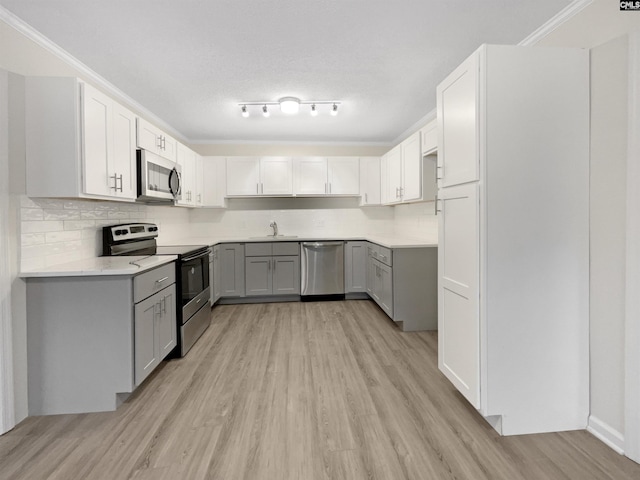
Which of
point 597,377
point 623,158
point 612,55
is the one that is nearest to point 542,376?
point 597,377

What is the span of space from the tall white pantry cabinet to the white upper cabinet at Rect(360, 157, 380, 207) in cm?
324

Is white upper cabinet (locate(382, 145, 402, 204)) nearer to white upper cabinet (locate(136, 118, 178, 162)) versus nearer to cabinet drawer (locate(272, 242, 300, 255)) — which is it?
cabinet drawer (locate(272, 242, 300, 255))

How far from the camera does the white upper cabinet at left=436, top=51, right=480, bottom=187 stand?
1.77 meters

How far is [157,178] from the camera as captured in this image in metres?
3.13

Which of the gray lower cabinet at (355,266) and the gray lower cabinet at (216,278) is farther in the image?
the gray lower cabinet at (355,266)

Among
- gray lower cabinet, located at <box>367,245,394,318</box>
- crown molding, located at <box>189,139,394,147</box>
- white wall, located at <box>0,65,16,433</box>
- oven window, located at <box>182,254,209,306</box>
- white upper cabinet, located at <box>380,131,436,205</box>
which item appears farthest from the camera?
crown molding, located at <box>189,139,394,147</box>

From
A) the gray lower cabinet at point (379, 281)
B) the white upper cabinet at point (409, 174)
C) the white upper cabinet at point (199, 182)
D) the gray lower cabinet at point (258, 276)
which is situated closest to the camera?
the white upper cabinet at point (409, 174)

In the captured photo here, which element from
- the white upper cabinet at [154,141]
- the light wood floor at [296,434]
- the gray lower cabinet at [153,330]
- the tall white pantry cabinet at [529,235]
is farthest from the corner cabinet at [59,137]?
the tall white pantry cabinet at [529,235]

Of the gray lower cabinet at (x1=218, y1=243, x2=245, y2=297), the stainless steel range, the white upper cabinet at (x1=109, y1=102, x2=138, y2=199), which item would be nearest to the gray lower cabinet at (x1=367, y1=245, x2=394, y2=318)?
the gray lower cabinet at (x1=218, y1=243, x2=245, y2=297)

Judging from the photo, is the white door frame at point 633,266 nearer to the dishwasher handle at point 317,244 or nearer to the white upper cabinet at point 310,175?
the dishwasher handle at point 317,244

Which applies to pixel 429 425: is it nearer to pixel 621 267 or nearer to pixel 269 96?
pixel 621 267

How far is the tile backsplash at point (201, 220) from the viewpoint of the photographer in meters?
2.19

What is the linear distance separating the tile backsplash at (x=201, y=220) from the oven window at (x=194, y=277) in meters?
0.72

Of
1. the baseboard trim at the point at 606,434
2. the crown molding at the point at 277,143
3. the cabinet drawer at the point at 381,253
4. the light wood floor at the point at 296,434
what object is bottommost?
the light wood floor at the point at 296,434
